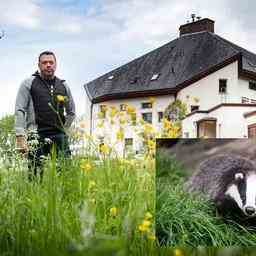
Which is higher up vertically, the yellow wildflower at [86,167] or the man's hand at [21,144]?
the man's hand at [21,144]

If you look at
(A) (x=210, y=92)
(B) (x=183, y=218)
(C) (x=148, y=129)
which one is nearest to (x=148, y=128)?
(C) (x=148, y=129)

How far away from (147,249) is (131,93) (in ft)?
6.75

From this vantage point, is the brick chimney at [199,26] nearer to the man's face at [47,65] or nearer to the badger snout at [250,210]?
the man's face at [47,65]

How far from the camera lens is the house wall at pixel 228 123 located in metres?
3.22

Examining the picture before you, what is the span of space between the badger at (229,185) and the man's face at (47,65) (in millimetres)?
1002

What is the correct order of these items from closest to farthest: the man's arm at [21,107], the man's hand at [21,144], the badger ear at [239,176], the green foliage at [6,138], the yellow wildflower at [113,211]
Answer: the yellow wildflower at [113,211], the badger ear at [239,176], the green foliage at [6,138], the man's hand at [21,144], the man's arm at [21,107]

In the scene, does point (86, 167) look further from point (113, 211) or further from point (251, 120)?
point (251, 120)

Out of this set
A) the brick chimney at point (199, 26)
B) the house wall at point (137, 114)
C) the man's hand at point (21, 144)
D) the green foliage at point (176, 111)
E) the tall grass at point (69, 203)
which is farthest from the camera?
the brick chimney at point (199, 26)

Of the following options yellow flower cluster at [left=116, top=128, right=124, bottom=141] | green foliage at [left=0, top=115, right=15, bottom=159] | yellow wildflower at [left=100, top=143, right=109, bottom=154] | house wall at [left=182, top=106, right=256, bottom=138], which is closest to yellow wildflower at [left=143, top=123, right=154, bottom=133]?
yellow flower cluster at [left=116, top=128, right=124, bottom=141]

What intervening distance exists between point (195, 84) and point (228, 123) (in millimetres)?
510

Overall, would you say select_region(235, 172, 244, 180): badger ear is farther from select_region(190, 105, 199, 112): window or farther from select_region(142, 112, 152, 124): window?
select_region(190, 105, 199, 112): window

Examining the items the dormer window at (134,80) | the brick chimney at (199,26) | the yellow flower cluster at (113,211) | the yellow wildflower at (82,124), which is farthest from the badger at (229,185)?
the dormer window at (134,80)

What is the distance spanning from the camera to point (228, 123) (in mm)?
3469

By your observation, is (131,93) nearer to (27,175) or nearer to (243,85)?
(243,85)
